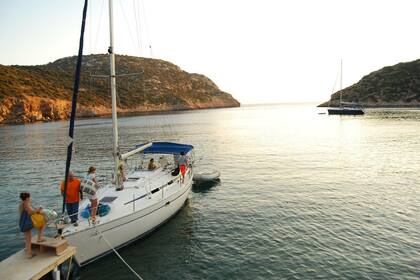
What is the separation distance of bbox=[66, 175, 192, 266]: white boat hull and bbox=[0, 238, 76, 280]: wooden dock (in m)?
1.14

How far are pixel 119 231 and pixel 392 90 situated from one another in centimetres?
20007

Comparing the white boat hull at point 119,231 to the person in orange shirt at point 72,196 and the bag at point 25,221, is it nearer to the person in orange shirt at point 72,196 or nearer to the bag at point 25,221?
the person in orange shirt at point 72,196

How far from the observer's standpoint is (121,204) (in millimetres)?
14172

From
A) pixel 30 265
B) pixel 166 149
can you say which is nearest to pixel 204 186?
pixel 166 149

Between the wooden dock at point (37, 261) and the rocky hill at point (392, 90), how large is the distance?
188526mm

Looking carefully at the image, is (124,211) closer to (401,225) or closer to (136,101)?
(401,225)

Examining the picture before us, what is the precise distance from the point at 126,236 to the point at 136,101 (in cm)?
16037

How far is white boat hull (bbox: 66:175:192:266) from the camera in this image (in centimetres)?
1179

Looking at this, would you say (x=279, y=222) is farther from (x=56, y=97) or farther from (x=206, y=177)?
(x=56, y=97)

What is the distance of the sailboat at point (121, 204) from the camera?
11844 millimetres

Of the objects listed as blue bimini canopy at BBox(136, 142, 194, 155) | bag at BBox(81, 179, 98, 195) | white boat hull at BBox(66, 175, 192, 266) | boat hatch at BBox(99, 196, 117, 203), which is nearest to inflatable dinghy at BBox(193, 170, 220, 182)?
blue bimini canopy at BBox(136, 142, 194, 155)

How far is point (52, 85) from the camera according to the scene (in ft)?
437

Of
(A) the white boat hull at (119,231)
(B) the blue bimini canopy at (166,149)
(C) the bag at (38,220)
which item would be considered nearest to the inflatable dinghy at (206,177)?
(B) the blue bimini canopy at (166,149)

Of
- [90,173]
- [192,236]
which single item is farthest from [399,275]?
[90,173]
